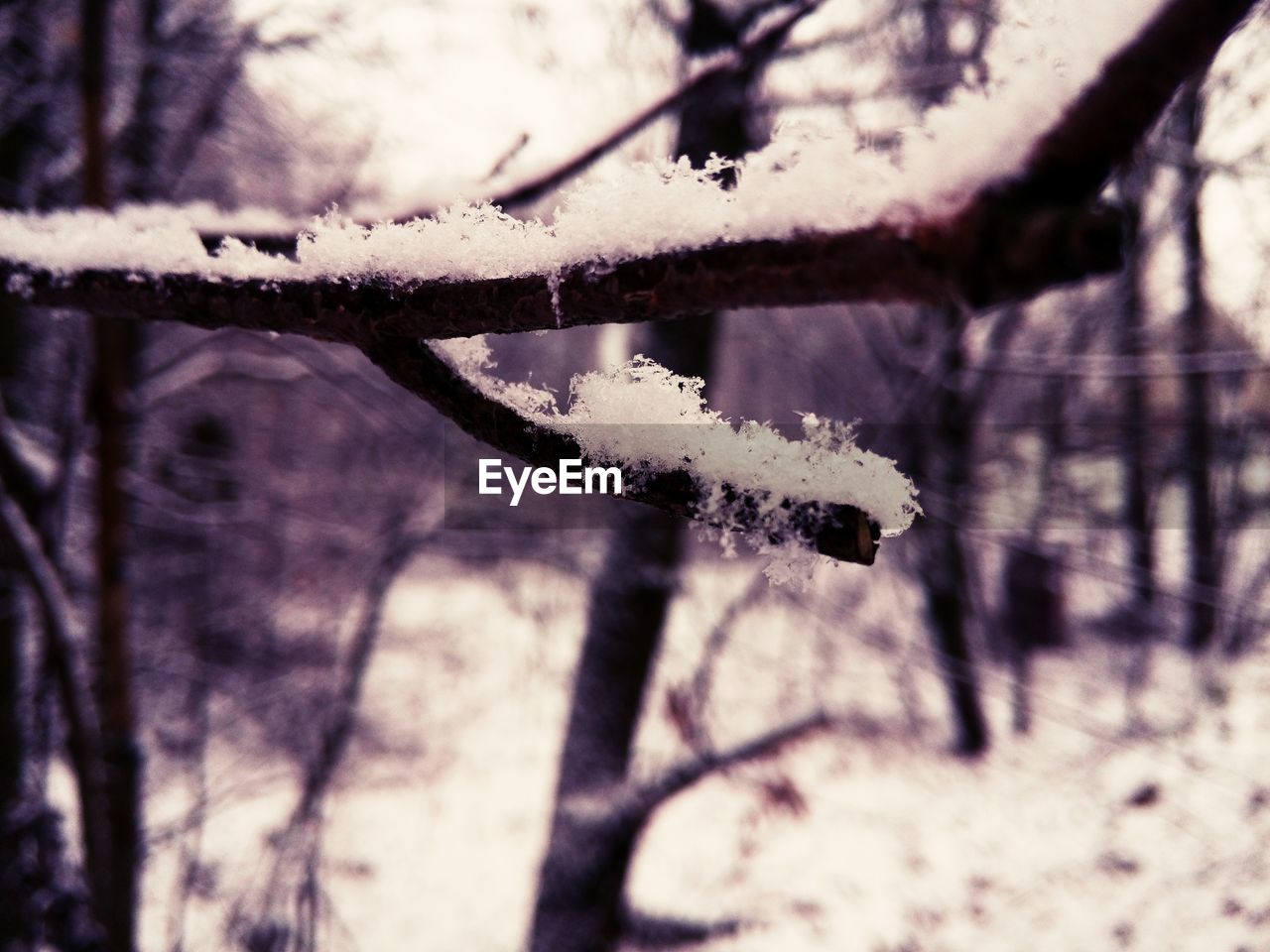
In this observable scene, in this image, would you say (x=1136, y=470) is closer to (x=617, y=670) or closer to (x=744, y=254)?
(x=617, y=670)

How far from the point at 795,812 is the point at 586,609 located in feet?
3.74

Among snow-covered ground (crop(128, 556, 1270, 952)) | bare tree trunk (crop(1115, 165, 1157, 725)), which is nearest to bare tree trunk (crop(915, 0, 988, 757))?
snow-covered ground (crop(128, 556, 1270, 952))

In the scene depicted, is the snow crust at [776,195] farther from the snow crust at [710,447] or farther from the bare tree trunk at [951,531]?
the bare tree trunk at [951,531]

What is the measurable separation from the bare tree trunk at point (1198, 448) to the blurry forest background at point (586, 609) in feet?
0.20

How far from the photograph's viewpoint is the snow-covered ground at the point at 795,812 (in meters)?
4.16

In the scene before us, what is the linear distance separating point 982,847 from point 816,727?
2671 millimetres

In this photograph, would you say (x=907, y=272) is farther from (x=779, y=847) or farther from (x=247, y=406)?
(x=247, y=406)

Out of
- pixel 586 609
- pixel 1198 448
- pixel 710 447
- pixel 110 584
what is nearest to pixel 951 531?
pixel 586 609

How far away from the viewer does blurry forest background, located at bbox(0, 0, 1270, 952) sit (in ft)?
8.91

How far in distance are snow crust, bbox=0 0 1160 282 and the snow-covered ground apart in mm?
2522

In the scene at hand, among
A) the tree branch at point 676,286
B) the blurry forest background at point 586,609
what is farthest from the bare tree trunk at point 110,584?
the tree branch at point 676,286

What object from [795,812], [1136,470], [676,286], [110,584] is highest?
[1136,470]

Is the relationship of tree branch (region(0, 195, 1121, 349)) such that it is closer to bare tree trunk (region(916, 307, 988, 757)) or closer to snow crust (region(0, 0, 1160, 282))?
snow crust (region(0, 0, 1160, 282))

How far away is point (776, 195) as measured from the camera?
21.8 inches
